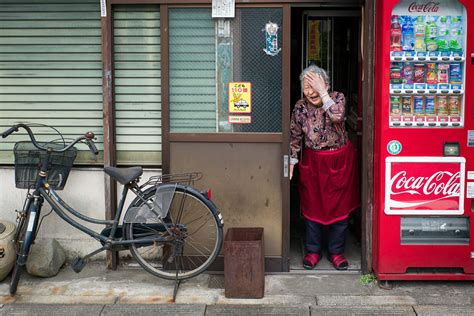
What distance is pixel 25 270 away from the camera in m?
6.33

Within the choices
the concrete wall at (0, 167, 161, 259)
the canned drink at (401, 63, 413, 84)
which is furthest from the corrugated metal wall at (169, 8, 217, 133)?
the canned drink at (401, 63, 413, 84)

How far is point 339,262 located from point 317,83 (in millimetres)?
1743

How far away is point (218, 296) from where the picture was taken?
5723mm

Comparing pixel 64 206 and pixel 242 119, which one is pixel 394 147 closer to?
pixel 242 119

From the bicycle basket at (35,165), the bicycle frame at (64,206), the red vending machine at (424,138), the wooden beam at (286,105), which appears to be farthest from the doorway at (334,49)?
the bicycle basket at (35,165)

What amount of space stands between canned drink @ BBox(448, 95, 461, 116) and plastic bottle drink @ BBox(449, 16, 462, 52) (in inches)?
16.3

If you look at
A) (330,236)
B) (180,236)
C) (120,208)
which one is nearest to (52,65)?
(120,208)

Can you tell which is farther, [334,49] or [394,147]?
[334,49]

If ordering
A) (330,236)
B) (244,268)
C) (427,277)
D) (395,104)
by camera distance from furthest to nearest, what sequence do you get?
(330,236) < (427,277) < (395,104) < (244,268)

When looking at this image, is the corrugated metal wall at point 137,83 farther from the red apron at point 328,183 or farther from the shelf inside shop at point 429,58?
the shelf inside shop at point 429,58

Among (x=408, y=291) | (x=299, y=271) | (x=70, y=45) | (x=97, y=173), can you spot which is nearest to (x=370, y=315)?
(x=408, y=291)

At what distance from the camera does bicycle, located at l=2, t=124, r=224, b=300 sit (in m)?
5.71

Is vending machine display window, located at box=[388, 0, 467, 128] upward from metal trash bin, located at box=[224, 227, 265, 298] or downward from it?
upward

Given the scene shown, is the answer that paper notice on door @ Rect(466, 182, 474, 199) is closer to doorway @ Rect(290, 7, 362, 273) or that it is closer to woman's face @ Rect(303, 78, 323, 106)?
woman's face @ Rect(303, 78, 323, 106)
